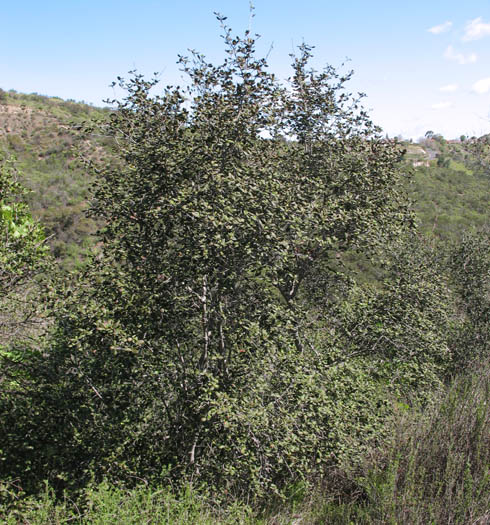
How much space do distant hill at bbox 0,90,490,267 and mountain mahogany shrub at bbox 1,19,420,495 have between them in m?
17.0

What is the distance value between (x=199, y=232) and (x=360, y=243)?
3.17m

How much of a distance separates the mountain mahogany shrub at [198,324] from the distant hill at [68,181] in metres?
17.0

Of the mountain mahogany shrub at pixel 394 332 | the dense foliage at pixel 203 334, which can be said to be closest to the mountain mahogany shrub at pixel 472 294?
the mountain mahogany shrub at pixel 394 332

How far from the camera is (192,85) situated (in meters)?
5.09

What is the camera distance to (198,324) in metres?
5.34

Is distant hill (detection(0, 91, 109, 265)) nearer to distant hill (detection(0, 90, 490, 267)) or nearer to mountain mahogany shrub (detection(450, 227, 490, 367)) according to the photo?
distant hill (detection(0, 90, 490, 267))

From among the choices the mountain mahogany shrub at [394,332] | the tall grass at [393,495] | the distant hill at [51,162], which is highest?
the distant hill at [51,162]

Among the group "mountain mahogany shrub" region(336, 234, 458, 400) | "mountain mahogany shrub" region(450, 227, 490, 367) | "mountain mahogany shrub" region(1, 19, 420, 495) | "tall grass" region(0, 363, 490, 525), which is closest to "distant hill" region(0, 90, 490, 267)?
A: "mountain mahogany shrub" region(450, 227, 490, 367)

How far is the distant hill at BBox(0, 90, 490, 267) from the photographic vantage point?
1029 inches

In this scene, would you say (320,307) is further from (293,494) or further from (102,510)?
(102,510)

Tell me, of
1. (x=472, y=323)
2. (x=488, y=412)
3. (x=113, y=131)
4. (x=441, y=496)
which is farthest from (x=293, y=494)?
(x=472, y=323)

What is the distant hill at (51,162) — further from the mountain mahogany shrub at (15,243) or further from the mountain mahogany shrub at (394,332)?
the mountain mahogany shrub at (394,332)

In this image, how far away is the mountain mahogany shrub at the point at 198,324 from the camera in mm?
4379

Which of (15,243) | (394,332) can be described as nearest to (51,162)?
(15,243)
